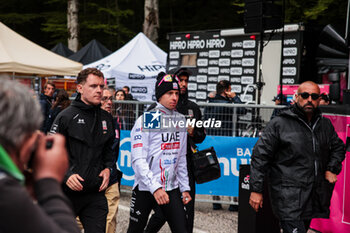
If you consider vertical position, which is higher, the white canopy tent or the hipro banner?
the white canopy tent

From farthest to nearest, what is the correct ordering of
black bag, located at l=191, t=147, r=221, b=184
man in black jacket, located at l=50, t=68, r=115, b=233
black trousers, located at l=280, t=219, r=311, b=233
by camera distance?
black bag, located at l=191, t=147, r=221, b=184 → black trousers, located at l=280, t=219, r=311, b=233 → man in black jacket, located at l=50, t=68, r=115, b=233

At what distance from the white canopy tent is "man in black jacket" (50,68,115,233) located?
10.9 metres

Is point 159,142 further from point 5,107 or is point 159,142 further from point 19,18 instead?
point 19,18

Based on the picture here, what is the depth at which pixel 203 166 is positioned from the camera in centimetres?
596

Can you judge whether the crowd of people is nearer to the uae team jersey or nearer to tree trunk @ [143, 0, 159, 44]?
the uae team jersey

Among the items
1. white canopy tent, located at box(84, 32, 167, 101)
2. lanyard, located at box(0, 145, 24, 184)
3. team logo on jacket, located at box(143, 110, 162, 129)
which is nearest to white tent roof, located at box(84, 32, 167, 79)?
white canopy tent, located at box(84, 32, 167, 101)

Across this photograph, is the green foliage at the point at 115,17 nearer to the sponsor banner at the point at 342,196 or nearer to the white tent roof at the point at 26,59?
the white tent roof at the point at 26,59

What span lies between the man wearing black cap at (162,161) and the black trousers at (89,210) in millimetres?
474

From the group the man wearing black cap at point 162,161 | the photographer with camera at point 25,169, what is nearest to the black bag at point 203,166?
the man wearing black cap at point 162,161

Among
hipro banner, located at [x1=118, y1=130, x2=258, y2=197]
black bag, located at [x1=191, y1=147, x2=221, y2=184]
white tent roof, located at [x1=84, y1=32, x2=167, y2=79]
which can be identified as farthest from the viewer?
white tent roof, located at [x1=84, y1=32, x2=167, y2=79]

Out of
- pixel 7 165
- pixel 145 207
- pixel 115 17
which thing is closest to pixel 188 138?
pixel 145 207

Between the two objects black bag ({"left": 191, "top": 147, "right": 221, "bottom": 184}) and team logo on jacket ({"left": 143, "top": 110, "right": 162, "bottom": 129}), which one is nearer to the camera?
team logo on jacket ({"left": 143, "top": 110, "right": 162, "bottom": 129})

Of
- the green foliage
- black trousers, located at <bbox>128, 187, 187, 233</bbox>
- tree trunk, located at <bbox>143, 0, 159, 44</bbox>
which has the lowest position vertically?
black trousers, located at <bbox>128, 187, 187, 233</bbox>

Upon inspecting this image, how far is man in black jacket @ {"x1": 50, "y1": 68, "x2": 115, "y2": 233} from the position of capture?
4.62 metres
